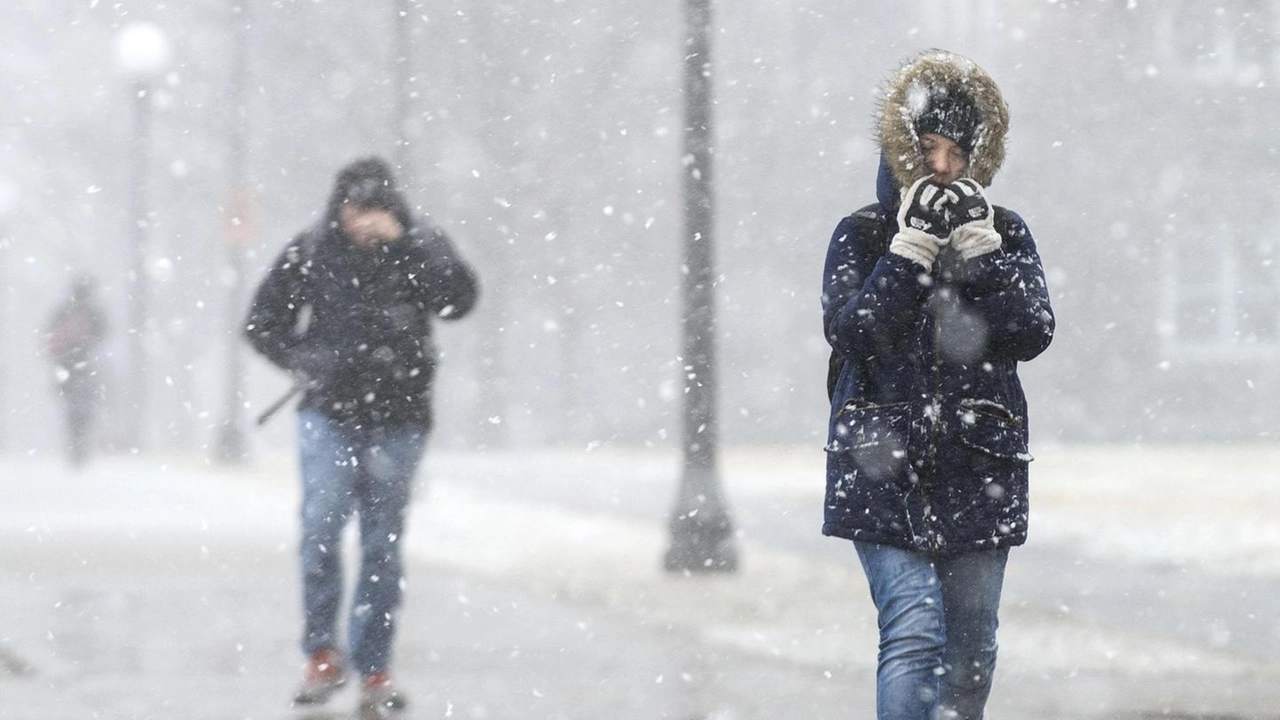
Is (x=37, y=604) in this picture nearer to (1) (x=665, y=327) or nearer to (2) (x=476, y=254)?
(2) (x=476, y=254)

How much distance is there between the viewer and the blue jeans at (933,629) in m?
3.46

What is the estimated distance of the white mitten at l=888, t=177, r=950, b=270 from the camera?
136 inches

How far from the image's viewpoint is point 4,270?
23.2 m

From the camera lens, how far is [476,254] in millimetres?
17219

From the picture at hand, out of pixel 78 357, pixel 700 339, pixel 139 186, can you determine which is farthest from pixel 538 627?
pixel 139 186

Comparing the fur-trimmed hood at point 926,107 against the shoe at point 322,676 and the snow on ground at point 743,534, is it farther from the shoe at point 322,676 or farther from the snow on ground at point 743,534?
the snow on ground at point 743,534

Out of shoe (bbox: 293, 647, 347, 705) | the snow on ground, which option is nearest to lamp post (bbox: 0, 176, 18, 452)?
the snow on ground

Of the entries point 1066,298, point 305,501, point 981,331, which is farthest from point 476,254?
point 981,331

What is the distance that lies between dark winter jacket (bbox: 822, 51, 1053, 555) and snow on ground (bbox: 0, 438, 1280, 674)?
118 inches

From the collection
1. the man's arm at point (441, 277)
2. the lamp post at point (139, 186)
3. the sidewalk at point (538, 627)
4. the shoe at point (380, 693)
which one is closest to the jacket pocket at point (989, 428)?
the sidewalk at point (538, 627)

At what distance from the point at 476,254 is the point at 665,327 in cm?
293

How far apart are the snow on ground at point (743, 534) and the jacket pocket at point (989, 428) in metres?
3.01

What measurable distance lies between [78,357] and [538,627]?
39.2 ft

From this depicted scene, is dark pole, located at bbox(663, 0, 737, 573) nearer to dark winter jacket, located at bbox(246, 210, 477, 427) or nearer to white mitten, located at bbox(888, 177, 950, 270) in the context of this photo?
dark winter jacket, located at bbox(246, 210, 477, 427)
